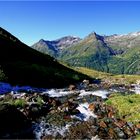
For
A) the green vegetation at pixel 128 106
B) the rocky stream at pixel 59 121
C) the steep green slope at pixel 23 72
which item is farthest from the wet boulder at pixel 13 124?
the steep green slope at pixel 23 72

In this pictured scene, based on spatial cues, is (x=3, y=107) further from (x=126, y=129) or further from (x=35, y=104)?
(x=126, y=129)

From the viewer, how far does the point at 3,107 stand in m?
36.3

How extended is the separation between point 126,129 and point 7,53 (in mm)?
58126

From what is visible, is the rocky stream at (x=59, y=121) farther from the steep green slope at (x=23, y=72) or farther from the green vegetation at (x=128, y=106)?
the steep green slope at (x=23, y=72)

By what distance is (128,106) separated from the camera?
46188mm

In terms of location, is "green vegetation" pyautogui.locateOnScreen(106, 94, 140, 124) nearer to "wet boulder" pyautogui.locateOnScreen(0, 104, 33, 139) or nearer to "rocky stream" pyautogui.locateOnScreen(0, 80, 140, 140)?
"rocky stream" pyautogui.locateOnScreen(0, 80, 140, 140)

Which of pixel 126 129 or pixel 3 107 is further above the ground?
pixel 3 107

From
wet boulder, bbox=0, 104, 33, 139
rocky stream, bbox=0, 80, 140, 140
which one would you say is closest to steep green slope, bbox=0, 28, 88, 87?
rocky stream, bbox=0, 80, 140, 140

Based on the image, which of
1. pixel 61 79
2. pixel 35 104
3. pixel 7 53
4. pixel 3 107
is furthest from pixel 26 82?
pixel 3 107

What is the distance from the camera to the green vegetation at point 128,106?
41875 millimetres

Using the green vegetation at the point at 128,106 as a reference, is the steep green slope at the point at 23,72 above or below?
above

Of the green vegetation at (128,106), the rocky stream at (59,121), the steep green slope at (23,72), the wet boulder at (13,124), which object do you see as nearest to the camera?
the wet boulder at (13,124)

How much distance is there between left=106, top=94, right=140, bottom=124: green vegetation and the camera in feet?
137

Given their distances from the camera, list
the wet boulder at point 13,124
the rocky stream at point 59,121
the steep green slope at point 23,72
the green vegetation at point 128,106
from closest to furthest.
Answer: the wet boulder at point 13,124 → the rocky stream at point 59,121 → the green vegetation at point 128,106 → the steep green slope at point 23,72
